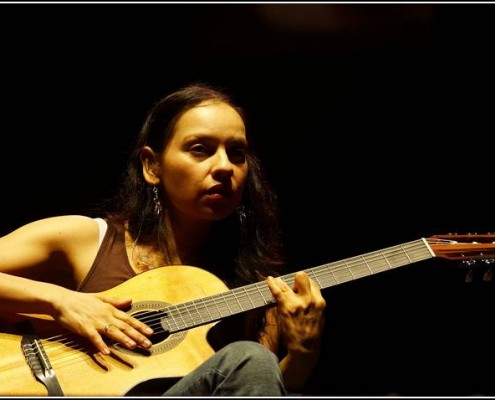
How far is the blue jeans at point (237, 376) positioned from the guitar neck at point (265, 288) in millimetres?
223

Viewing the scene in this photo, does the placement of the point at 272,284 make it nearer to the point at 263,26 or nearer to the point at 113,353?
the point at 113,353

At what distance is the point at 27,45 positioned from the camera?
2.09m

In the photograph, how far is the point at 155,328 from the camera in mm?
1558

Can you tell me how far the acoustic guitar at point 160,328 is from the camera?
4.72ft

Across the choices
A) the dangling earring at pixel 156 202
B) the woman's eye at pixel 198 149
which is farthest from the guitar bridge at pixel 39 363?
the woman's eye at pixel 198 149

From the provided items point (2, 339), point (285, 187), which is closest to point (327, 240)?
point (285, 187)

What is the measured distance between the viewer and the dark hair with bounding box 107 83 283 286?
6.14 feet

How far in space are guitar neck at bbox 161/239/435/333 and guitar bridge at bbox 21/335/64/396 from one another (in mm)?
289

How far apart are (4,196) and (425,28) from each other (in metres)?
1.55

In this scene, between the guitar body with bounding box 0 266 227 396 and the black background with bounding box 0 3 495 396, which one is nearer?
the guitar body with bounding box 0 266 227 396

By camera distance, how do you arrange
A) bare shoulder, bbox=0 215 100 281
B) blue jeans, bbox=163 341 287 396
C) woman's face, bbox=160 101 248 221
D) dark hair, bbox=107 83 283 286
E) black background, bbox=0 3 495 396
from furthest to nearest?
black background, bbox=0 3 495 396 < dark hair, bbox=107 83 283 286 < woman's face, bbox=160 101 248 221 < bare shoulder, bbox=0 215 100 281 < blue jeans, bbox=163 341 287 396

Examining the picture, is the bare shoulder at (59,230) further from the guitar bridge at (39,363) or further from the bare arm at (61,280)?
the guitar bridge at (39,363)

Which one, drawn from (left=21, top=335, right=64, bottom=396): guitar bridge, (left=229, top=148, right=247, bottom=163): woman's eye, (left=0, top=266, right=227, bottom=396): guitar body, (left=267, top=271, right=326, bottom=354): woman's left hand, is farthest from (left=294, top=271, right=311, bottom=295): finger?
(left=21, top=335, right=64, bottom=396): guitar bridge

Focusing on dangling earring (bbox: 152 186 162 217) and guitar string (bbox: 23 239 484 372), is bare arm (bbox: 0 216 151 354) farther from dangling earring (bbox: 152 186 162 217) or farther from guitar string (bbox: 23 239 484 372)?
dangling earring (bbox: 152 186 162 217)
